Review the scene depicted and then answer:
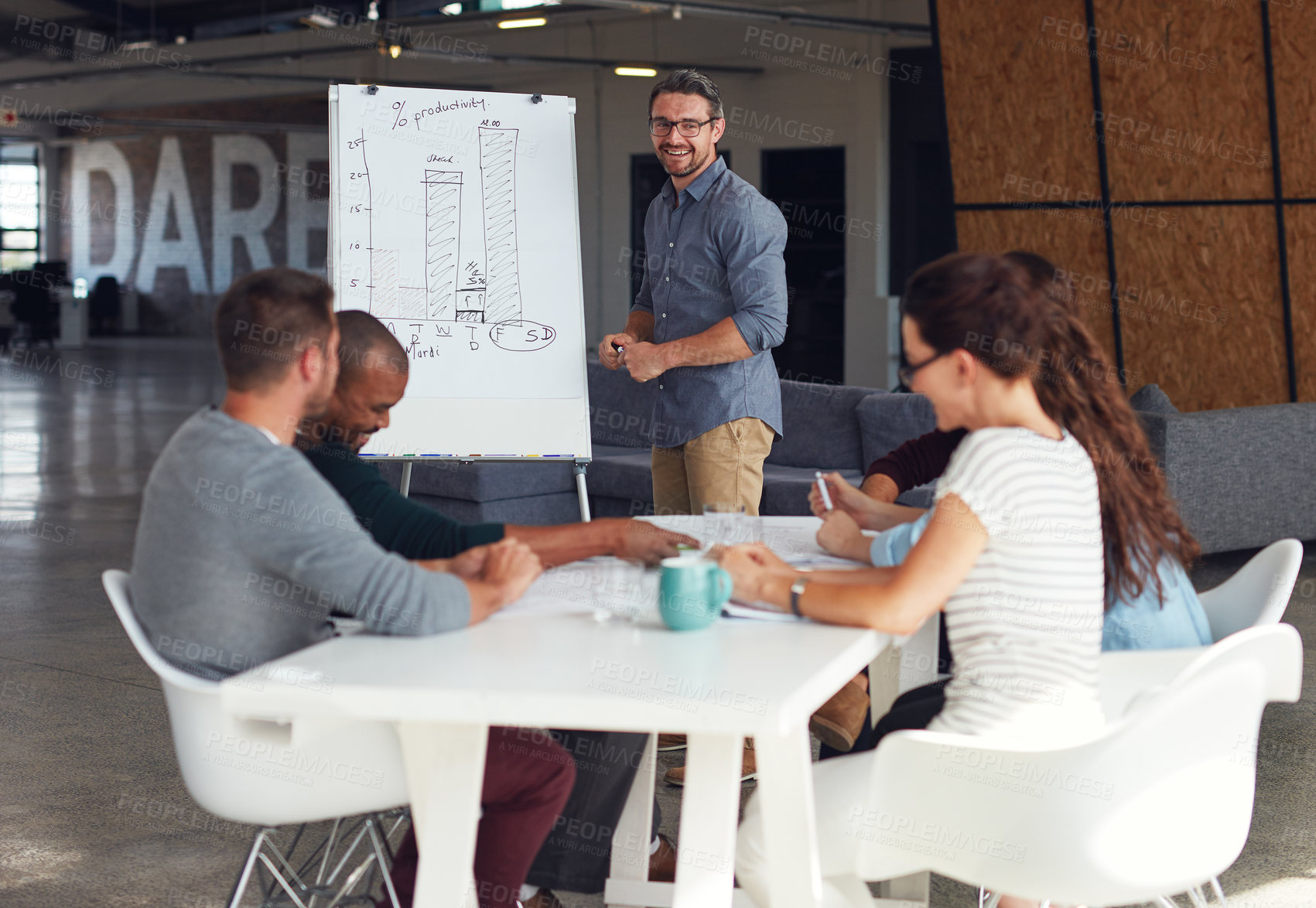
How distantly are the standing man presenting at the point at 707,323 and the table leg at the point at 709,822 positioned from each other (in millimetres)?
1313

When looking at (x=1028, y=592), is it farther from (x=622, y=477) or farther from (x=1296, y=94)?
(x=1296, y=94)

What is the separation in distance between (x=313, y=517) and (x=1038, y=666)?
37.1 inches

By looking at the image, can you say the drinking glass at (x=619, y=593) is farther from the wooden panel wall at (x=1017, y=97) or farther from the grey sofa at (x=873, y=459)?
the wooden panel wall at (x=1017, y=97)

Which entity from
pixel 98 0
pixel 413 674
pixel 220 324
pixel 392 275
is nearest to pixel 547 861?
pixel 413 674

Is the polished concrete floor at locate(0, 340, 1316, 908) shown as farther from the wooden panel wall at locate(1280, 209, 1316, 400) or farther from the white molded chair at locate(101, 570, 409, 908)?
the wooden panel wall at locate(1280, 209, 1316, 400)

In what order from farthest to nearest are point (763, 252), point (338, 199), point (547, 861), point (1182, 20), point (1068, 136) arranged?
point (1068, 136) → point (1182, 20) → point (338, 199) → point (763, 252) → point (547, 861)

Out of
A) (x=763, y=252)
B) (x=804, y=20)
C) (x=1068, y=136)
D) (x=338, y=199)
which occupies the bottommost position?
(x=763, y=252)

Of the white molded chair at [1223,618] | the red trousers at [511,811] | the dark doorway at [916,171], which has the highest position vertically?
the dark doorway at [916,171]

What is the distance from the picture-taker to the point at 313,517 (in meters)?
1.55

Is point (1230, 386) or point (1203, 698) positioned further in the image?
point (1230, 386)

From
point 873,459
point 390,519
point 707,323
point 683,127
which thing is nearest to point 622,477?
point 873,459

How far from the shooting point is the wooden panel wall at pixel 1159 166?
20.1 ft

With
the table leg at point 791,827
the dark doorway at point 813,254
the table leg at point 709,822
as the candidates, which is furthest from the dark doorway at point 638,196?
the table leg at point 791,827

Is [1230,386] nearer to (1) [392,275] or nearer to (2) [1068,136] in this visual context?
(2) [1068,136]
